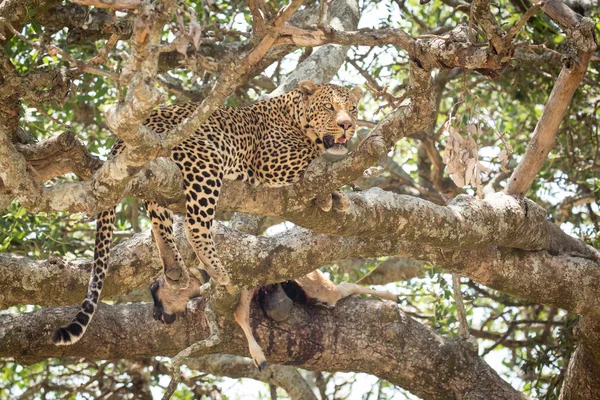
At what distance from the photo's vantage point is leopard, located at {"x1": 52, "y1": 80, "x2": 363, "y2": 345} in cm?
520

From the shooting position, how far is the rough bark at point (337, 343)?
259 inches

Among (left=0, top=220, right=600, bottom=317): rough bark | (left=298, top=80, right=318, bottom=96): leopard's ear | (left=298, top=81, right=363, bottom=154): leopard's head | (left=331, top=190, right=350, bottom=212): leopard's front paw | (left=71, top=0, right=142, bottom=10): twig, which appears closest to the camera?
(left=71, top=0, right=142, bottom=10): twig

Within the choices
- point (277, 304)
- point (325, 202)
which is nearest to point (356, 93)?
point (325, 202)

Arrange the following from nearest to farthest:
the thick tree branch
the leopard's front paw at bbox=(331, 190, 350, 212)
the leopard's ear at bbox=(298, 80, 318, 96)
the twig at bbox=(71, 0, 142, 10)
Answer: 1. the twig at bbox=(71, 0, 142, 10)
2. the thick tree branch
3. the leopard's front paw at bbox=(331, 190, 350, 212)
4. the leopard's ear at bbox=(298, 80, 318, 96)

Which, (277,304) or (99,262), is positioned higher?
(277,304)

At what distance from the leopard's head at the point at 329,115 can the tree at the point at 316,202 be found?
1.44 ft

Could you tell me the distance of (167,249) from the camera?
18.8 ft

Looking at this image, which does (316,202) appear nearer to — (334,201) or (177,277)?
(334,201)

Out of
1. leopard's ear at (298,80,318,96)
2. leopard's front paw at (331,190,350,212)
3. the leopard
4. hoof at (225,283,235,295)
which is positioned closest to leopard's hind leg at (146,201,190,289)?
the leopard

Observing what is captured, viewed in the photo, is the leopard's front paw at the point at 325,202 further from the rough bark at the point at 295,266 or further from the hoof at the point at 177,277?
the hoof at the point at 177,277

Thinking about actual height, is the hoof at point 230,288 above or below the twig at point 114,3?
below

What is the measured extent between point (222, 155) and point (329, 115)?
1206 mm

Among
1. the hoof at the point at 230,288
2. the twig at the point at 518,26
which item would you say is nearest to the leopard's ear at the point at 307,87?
the hoof at the point at 230,288

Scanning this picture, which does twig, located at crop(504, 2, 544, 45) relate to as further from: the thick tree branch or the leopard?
the leopard
